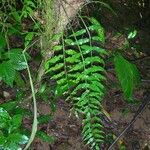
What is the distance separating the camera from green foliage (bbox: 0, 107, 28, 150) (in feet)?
4.56

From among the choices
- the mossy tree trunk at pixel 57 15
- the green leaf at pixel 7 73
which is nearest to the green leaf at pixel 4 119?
the green leaf at pixel 7 73

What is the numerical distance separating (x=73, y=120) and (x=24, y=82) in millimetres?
456

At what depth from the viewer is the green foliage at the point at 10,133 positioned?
1.39 metres

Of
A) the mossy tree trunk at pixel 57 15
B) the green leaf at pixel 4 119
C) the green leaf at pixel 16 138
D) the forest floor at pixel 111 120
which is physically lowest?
the forest floor at pixel 111 120

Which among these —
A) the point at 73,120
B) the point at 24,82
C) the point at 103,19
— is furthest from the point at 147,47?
the point at 24,82

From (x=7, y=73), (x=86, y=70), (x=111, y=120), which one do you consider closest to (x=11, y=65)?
(x=7, y=73)

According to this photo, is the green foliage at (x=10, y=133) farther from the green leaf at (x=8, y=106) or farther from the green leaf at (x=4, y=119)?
the green leaf at (x=8, y=106)

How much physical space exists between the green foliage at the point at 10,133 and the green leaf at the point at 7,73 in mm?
138

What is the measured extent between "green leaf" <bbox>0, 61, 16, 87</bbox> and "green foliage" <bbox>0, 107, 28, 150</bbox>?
0.14 m

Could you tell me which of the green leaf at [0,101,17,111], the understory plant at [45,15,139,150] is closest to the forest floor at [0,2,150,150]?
the green leaf at [0,101,17,111]

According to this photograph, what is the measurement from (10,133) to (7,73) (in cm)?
28

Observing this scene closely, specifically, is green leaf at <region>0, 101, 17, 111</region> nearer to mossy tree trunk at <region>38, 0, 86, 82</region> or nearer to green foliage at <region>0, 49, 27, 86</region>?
green foliage at <region>0, 49, 27, 86</region>

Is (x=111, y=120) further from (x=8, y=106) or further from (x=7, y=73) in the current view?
(x=7, y=73)

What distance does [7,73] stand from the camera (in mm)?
1531
